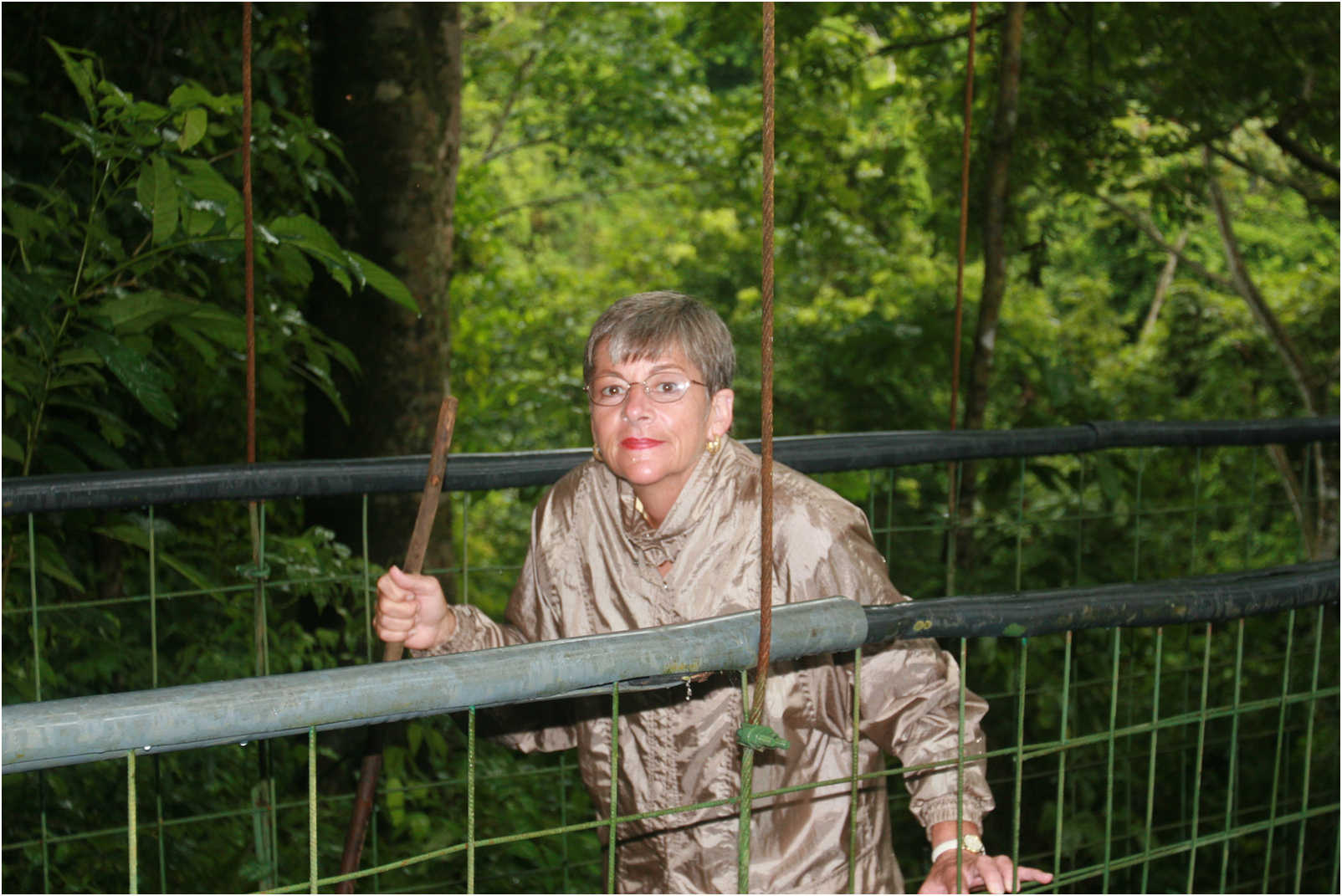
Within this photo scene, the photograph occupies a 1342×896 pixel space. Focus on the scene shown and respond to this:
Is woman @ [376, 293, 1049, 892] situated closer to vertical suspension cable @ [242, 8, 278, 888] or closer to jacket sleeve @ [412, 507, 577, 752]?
jacket sleeve @ [412, 507, 577, 752]

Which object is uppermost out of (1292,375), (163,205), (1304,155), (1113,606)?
(1304,155)

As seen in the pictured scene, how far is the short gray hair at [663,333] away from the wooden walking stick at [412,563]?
26 centimetres

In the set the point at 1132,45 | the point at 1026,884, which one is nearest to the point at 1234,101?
the point at 1132,45

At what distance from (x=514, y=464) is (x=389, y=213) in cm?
174

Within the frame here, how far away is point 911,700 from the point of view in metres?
1.88

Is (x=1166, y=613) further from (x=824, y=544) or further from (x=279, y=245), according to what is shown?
(x=279, y=245)

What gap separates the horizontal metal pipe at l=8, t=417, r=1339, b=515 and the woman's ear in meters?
0.61

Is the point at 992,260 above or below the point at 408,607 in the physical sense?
above

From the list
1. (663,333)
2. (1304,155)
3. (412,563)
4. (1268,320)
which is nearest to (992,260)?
(1304,155)

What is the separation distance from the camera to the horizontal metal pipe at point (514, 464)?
87.6 inches

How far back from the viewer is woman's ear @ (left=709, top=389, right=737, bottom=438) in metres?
2.02

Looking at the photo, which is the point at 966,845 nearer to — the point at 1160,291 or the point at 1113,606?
the point at 1113,606

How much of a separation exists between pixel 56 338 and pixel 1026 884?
1962mm

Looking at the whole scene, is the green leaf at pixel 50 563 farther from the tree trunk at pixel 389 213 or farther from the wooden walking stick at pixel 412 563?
the tree trunk at pixel 389 213
